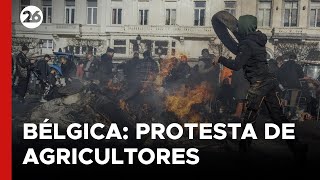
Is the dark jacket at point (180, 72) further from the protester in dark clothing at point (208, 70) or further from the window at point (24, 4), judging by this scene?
the window at point (24, 4)

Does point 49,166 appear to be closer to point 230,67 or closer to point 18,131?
point 18,131

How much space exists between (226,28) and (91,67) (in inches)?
73.8

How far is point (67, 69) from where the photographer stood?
5555 mm

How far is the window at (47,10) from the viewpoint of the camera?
17.1 ft

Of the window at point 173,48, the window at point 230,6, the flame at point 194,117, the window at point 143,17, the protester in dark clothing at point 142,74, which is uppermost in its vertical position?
the window at point 230,6

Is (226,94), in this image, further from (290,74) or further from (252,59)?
(290,74)

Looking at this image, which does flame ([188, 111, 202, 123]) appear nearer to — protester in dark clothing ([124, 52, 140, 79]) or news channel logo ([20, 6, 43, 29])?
protester in dark clothing ([124, 52, 140, 79])

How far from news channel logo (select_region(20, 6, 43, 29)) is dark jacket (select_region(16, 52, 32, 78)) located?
20.2 inches

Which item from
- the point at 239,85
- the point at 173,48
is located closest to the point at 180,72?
the point at 173,48

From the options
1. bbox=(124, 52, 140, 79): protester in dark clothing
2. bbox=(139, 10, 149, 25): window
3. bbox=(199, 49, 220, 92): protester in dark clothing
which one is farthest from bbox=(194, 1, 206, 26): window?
bbox=(124, 52, 140, 79): protester in dark clothing

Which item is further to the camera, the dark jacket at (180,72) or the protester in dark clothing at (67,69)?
the protester in dark clothing at (67,69)

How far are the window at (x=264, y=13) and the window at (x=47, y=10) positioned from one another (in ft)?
8.81

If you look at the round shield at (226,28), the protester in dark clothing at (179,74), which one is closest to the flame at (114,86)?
the protester in dark clothing at (179,74)

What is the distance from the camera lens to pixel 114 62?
5430mm
